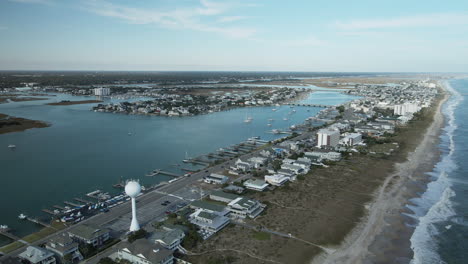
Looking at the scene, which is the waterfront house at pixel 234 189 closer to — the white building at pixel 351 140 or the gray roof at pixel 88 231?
the gray roof at pixel 88 231

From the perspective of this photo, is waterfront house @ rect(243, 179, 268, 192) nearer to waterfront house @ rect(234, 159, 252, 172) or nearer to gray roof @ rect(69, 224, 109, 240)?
waterfront house @ rect(234, 159, 252, 172)

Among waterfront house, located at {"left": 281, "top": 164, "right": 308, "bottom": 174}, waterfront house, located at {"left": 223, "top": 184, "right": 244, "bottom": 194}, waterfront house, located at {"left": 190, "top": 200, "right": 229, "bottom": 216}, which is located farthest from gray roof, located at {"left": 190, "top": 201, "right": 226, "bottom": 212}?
waterfront house, located at {"left": 281, "top": 164, "right": 308, "bottom": 174}

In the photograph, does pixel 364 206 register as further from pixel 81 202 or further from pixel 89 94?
pixel 89 94

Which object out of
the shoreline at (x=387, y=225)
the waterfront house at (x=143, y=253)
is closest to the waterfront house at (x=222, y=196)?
the waterfront house at (x=143, y=253)

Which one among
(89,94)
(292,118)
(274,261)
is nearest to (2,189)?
(274,261)

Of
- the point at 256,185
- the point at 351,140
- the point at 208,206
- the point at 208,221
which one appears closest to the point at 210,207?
the point at 208,206
